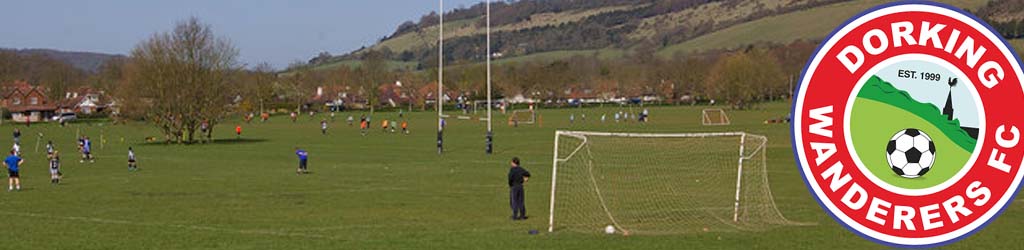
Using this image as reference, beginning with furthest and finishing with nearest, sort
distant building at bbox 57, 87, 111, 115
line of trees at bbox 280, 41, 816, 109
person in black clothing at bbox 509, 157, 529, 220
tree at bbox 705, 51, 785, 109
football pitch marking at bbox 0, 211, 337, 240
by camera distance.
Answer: line of trees at bbox 280, 41, 816, 109
distant building at bbox 57, 87, 111, 115
tree at bbox 705, 51, 785, 109
person in black clothing at bbox 509, 157, 529, 220
football pitch marking at bbox 0, 211, 337, 240

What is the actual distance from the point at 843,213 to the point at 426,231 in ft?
60.3

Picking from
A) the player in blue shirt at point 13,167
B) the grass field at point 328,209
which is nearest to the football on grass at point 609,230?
the grass field at point 328,209

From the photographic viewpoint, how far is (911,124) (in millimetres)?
3912

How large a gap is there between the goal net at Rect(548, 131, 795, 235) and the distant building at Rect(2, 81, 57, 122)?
11884cm

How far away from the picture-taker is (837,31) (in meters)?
3.80

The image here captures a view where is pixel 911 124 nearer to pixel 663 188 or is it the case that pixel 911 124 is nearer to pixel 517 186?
pixel 517 186

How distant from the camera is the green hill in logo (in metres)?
3.85

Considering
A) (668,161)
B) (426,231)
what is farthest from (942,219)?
(668,161)

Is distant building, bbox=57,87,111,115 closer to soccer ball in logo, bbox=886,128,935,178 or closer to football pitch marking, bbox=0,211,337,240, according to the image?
football pitch marking, bbox=0,211,337,240

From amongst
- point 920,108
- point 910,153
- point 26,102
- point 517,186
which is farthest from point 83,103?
point 910,153

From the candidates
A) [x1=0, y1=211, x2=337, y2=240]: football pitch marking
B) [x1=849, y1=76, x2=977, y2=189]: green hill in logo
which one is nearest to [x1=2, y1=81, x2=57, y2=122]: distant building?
[x1=0, y1=211, x2=337, y2=240]: football pitch marking

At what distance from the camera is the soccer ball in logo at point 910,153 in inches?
149

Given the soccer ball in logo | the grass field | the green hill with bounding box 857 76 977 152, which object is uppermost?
the green hill with bounding box 857 76 977 152

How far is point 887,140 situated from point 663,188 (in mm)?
29169
